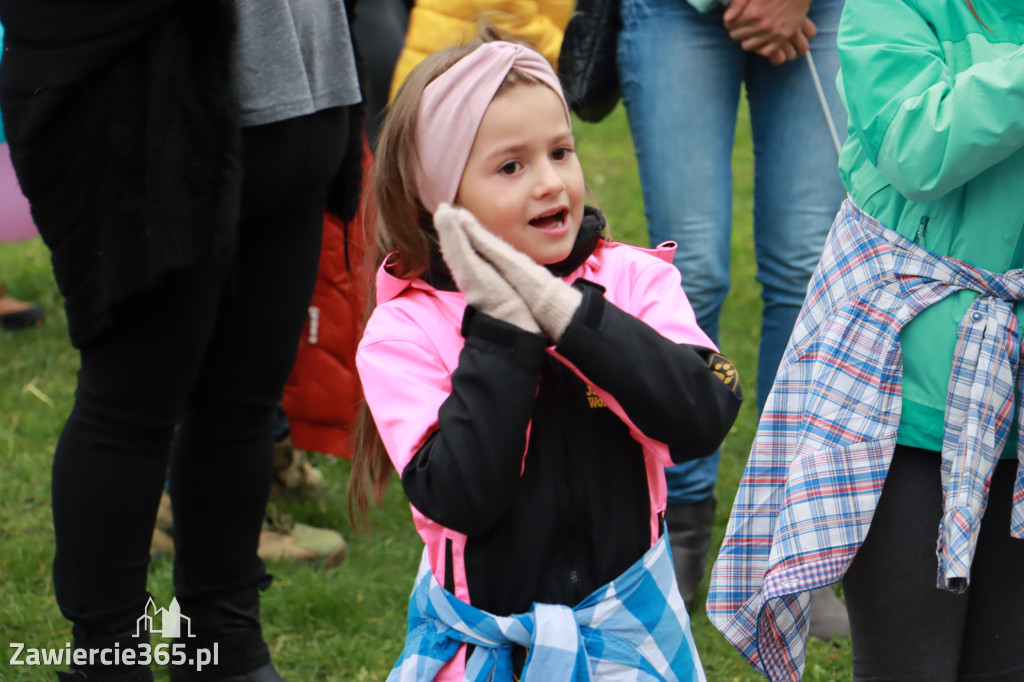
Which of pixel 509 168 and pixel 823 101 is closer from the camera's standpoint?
pixel 509 168

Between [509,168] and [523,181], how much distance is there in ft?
0.14

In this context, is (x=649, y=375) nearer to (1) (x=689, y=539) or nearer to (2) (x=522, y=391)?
(2) (x=522, y=391)

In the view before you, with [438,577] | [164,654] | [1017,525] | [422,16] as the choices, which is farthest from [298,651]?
[1017,525]

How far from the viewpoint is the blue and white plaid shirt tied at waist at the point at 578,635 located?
5.39 feet

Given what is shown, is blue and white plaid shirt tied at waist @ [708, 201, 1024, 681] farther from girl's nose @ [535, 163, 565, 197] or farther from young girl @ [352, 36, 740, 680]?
girl's nose @ [535, 163, 565, 197]

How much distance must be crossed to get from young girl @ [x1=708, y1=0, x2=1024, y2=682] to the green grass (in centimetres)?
87

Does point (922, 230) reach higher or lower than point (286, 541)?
higher

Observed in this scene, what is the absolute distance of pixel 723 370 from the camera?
66.5 inches

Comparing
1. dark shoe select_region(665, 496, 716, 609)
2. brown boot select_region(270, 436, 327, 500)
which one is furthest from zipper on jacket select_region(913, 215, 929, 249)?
brown boot select_region(270, 436, 327, 500)

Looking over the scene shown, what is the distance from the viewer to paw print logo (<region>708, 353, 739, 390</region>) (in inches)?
66.0

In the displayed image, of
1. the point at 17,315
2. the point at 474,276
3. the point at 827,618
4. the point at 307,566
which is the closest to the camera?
the point at 474,276

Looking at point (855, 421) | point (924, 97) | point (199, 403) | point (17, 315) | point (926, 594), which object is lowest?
point (17, 315)

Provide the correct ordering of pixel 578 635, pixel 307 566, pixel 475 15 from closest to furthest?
1. pixel 578 635
2. pixel 475 15
3. pixel 307 566

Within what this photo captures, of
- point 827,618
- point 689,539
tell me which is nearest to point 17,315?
point 689,539
